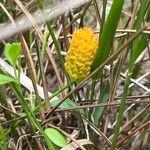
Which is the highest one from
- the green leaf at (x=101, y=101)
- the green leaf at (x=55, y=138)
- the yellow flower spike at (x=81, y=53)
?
the yellow flower spike at (x=81, y=53)

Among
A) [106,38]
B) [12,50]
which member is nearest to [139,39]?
[106,38]

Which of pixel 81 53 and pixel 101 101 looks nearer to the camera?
pixel 81 53

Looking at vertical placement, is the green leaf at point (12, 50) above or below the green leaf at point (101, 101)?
above

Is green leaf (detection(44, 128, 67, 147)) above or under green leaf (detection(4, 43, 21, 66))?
under

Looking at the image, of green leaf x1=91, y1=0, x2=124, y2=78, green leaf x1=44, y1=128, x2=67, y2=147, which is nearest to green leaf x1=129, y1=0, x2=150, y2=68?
green leaf x1=91, y1=0, x2=124, y2=78

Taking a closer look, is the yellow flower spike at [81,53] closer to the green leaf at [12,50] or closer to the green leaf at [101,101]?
the green leaf at [12,50]

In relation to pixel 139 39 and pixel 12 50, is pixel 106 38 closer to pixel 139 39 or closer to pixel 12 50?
pixel 139 39

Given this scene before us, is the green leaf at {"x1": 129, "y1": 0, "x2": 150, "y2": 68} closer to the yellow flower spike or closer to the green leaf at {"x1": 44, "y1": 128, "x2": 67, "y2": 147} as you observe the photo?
the yellow flower spike

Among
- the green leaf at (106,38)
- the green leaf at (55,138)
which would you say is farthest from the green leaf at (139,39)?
the green leaf at (55,138)
